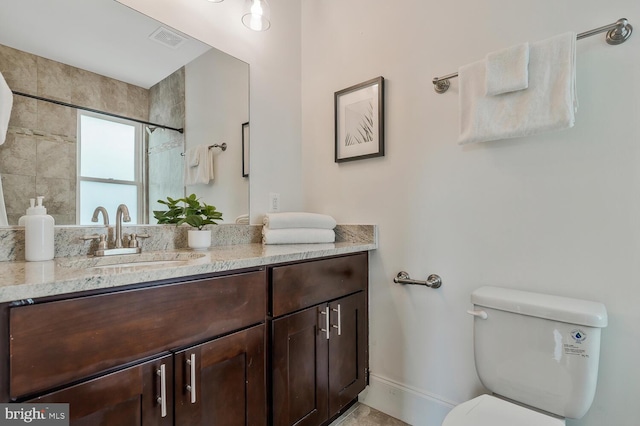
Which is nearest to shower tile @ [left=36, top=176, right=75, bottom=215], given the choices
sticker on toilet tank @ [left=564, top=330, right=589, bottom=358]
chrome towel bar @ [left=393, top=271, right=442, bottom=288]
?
chrome towel bar @ [left=393, top=271, right=442, bottom=288]

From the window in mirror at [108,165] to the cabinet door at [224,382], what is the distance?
2.32ft

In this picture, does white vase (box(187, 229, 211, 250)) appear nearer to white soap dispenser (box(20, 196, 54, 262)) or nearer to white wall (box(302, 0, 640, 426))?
white soap dispenser (box(20, 196, 54, 262))

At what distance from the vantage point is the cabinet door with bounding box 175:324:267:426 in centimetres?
89

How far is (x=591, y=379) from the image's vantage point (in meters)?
0.99

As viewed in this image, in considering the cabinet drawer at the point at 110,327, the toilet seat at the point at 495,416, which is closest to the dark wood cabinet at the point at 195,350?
the cabinet drawer at the point at 110,327

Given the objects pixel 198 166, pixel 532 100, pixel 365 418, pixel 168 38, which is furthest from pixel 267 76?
pixel 365 418

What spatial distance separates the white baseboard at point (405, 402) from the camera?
57.4 inches

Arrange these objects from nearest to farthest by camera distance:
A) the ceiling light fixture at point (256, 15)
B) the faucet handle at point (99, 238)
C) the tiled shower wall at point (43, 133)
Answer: the tiled shower wall at point (43, 133) < the faucet handle at point (99, 238) < the ceiling light fixture at point (256, 15)

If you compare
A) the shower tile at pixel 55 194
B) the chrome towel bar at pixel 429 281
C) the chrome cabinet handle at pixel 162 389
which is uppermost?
the shower tile at pixel 55 194

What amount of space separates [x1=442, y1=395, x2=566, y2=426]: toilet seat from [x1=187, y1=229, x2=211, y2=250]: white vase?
112 cm

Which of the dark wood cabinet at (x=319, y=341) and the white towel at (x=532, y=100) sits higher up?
the white towel at (x=532, y=100)

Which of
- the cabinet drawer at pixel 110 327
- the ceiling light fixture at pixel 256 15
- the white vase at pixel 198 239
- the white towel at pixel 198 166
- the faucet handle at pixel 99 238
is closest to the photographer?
the cabinet drawer at pixel 110 327

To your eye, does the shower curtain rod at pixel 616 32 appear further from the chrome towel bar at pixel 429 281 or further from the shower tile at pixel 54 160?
the shower tile at pixel 54 160

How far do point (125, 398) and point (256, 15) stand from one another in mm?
1768
